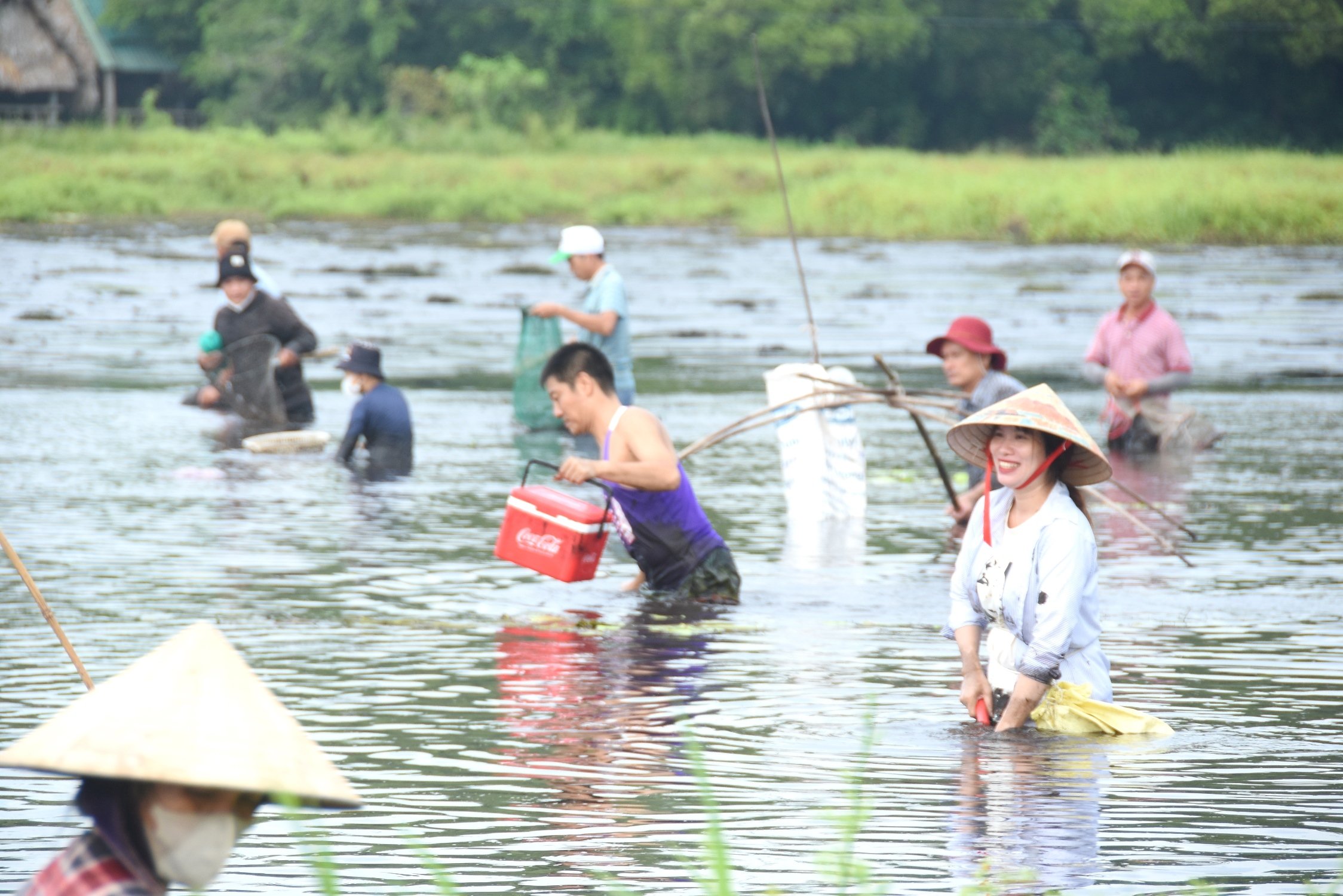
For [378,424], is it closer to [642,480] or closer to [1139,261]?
[642,480]

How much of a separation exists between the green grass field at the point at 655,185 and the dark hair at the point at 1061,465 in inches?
1318

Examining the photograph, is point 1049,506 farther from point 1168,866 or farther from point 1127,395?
point 1127,395

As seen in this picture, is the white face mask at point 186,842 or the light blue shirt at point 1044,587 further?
the light blue shirt at point 1044,587

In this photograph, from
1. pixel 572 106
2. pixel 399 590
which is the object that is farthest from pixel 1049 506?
pixel 572 106

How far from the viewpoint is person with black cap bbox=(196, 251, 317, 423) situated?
1466 centimetres

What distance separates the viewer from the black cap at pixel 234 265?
47.7ft

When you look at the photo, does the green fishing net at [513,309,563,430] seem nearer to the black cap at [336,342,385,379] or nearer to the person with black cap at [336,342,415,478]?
the person with black cap at [336,342,415,478]

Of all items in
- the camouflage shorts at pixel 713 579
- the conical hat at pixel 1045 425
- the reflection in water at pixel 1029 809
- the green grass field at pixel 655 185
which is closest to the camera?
the reflection in water at pixel 1029 809

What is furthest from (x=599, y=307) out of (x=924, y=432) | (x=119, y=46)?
(x=119, y=46)

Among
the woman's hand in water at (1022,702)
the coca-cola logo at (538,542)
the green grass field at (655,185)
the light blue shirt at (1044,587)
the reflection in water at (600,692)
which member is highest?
the green grass field at (655,185)

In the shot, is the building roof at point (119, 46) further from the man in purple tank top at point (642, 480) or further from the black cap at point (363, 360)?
the man in purple tank top at point (642, 480)

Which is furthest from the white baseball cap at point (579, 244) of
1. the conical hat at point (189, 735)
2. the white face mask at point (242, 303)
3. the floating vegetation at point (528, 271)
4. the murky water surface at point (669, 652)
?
the floating vegetation at point (528, 271)

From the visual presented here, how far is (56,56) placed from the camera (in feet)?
Result: 187

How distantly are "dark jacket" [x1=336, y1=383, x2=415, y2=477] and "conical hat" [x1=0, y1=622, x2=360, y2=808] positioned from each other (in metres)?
10.2
